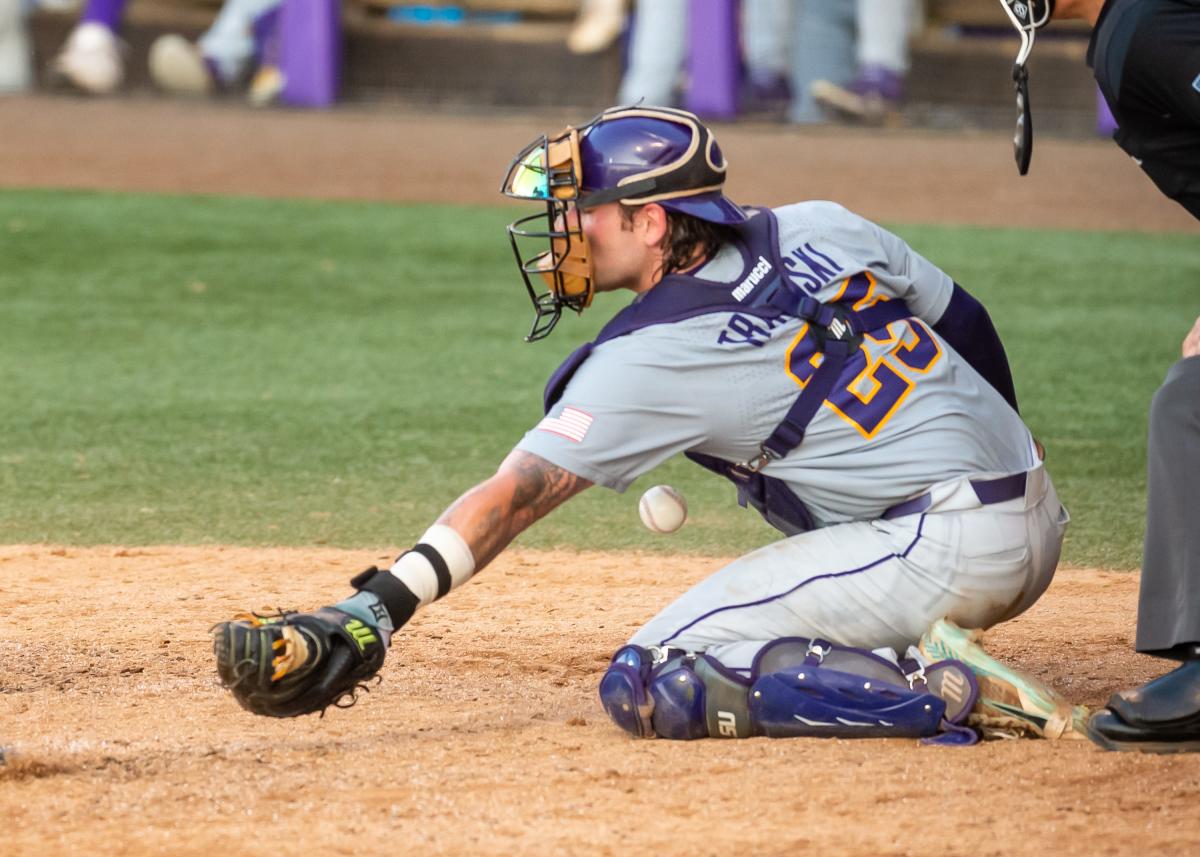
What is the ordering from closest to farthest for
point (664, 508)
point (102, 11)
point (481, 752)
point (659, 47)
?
point (481, 752)
point (664, 508)
point (659, 47)
point (102, 11)

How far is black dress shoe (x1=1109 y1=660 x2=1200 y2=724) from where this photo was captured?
3.00 meters

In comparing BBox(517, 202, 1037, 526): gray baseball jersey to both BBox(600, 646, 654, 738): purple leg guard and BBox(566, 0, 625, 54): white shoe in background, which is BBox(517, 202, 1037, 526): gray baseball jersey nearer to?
BBox(600, 646, 654, 738): purple leg guard

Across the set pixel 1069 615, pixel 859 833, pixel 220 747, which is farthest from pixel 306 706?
pixel 1069 615

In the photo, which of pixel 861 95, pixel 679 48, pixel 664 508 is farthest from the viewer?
pixel 861 95

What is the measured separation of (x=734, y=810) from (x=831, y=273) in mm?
1088

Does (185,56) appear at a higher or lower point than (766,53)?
lower

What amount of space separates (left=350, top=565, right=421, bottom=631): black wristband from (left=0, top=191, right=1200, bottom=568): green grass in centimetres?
202

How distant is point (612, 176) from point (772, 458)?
618 mm

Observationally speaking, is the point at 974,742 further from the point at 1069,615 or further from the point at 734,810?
the point at 1069,615

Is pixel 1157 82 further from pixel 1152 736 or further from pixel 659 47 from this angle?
pixel 659 47

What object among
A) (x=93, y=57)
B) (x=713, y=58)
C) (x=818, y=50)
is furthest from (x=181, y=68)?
(x=818, y=50)

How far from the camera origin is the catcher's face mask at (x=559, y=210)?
3252 millimetres

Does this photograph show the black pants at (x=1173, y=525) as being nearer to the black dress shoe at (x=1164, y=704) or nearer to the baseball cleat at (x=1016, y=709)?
the black dress shoe at (x=1164, y=704)

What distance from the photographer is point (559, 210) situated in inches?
129
